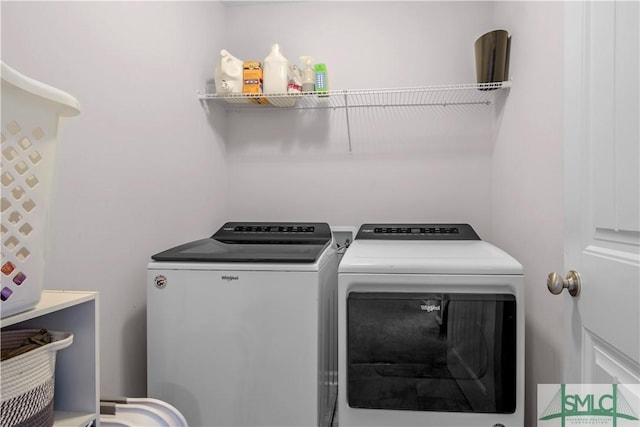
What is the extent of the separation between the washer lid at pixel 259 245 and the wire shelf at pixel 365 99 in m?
0.73

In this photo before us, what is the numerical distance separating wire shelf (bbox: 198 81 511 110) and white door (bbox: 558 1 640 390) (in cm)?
117

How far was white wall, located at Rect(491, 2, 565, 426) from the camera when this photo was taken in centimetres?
142

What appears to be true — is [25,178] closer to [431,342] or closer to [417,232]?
[431,342]

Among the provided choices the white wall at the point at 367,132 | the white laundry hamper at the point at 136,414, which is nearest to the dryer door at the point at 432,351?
the white laundry hamper at the point at 136,414

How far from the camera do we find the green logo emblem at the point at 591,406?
33.7 inches

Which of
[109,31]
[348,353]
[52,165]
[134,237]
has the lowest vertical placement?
[348,353]

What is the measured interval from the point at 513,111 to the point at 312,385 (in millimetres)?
1587

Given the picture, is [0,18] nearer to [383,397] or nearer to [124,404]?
[124,404]

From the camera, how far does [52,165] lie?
0.77 m

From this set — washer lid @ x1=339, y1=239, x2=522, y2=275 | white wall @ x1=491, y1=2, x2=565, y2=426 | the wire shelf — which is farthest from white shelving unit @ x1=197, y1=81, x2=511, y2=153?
washer lid @ x1=339, y1=239, x2=522, y2=275

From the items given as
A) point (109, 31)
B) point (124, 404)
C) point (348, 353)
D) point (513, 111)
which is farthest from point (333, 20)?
point (124, 404)

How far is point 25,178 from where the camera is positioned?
713 millimetres

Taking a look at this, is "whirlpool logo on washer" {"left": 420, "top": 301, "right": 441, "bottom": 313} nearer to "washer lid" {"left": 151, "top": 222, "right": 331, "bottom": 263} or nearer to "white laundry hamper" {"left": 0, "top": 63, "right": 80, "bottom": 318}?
"washer lid" {"left": 151, "top": 222, "right": 331, "bottom": 263}

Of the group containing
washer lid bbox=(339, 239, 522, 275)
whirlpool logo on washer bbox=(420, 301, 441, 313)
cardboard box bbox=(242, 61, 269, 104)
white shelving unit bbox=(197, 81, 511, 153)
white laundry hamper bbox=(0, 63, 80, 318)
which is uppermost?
cardboard box bbox=(242, 61, 269, 104)
